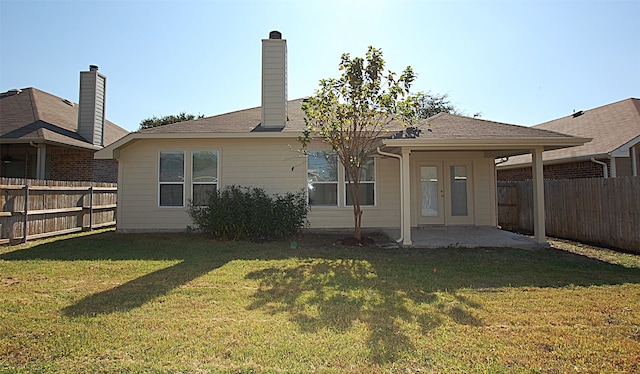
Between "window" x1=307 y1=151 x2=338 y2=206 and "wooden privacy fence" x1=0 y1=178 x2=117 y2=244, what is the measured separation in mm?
6843

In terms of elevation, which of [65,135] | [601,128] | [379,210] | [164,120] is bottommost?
[379,210]

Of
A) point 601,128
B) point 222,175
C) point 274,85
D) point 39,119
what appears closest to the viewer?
point 222,175

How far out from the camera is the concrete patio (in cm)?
823

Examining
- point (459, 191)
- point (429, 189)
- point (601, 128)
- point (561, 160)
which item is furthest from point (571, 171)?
point (429, 189)

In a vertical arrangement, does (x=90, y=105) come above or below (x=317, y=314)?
above

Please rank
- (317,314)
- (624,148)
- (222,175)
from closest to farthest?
1. (317,314)
2. (222,175)
3. (624,148)

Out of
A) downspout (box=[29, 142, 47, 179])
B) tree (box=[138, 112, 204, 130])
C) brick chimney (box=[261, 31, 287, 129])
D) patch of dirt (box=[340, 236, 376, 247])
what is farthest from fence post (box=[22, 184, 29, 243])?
tree (box=[138, 112, 204, 130])

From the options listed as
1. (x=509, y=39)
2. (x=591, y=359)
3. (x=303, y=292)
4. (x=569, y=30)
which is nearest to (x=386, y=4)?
(x=509, y=39)

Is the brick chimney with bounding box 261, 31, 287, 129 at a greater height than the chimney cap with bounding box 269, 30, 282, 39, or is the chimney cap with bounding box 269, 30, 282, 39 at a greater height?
the chimney cap with bounding box 269, 30, 282, 39

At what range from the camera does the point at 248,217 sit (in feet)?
29.0

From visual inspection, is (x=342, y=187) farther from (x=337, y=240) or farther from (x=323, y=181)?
(x=337, y=240)

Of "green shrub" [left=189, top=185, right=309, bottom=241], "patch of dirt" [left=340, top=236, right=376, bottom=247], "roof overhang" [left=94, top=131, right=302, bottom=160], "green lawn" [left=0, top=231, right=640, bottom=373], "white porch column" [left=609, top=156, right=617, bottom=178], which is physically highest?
"roof overhang" [left=94, top=131, right=302, bottom=160]

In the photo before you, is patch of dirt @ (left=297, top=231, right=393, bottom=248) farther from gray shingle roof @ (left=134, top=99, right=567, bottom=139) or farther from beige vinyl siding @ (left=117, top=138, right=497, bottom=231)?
gray shingle roof @ (left=134, top=99, right=567, bottom=139)

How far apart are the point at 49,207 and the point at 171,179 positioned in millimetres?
3093
